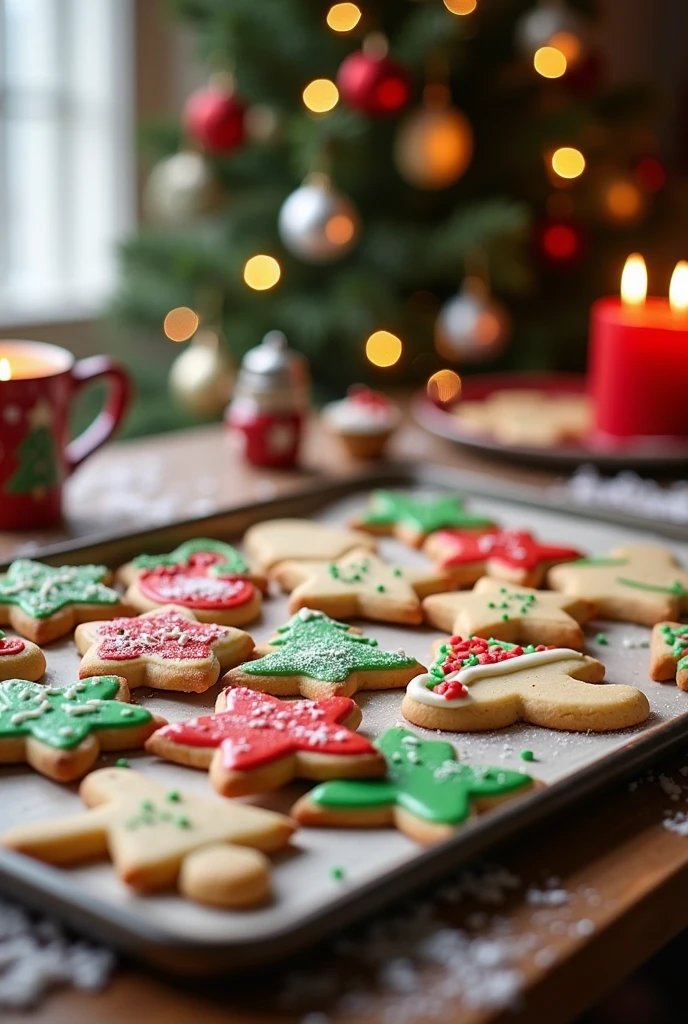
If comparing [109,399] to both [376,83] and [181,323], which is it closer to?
[376,83]

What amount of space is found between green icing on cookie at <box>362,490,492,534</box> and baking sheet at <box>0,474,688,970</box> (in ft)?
0.72

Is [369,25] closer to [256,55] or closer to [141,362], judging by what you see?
[256,55]

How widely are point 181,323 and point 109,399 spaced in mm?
897

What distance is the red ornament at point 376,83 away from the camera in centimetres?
160

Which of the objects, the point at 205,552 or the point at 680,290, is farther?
the point at 680,290

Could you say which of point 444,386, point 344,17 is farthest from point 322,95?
point 444,386

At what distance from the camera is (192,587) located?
3.03 ft

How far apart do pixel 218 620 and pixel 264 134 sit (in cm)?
123

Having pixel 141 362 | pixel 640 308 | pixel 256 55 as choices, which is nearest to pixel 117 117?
pixel 141 362

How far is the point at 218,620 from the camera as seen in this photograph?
0.90m

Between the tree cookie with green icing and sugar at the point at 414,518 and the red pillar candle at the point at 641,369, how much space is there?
31 centimetres

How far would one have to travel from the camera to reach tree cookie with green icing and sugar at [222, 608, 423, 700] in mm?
780

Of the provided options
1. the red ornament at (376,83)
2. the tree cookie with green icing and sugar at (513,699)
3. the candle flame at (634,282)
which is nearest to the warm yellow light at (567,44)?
the red ornament at (376,83)

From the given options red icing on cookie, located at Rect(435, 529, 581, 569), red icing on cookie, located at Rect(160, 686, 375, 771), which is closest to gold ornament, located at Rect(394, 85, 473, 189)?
red icing on cookie, located at Rect(435, 529, 581, 569)
